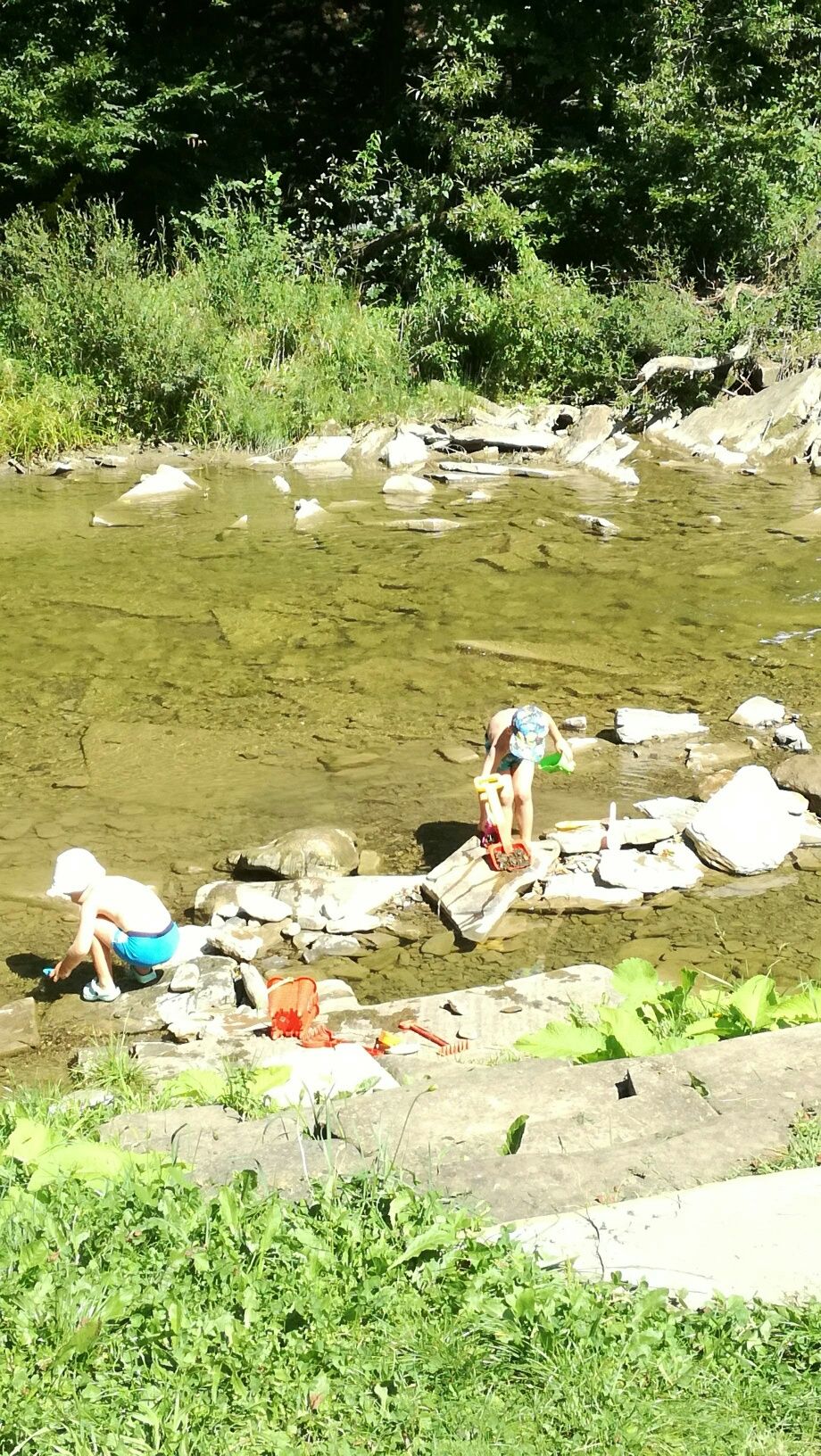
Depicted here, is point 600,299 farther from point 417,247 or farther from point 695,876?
point 695,876

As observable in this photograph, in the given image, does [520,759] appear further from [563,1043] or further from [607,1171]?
[607,1171]

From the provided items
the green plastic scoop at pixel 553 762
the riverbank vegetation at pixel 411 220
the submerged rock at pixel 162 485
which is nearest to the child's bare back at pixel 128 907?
the green plastic scoop at pixel 553 762

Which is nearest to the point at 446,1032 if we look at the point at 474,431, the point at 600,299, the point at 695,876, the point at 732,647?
the point at 695,876

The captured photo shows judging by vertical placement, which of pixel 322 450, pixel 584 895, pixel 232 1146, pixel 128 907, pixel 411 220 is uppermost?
pixel 411 220

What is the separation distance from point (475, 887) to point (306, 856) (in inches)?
35.5

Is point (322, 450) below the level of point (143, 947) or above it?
below

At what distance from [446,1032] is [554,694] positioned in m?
4.19

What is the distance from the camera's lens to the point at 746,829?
20.0ft

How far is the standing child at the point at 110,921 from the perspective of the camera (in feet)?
17.4

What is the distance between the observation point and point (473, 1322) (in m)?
2.55

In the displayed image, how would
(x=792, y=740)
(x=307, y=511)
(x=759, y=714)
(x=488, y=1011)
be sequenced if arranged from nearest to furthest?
(x=488, y=1011) → (x=792, y=740) → (x=759, y=714) → (x=307, y=511)

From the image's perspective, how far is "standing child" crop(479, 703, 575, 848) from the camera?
638 centimetres

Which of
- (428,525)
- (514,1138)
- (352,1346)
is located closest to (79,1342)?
(352,1346)

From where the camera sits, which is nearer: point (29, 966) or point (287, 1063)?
point (287, 1063)
